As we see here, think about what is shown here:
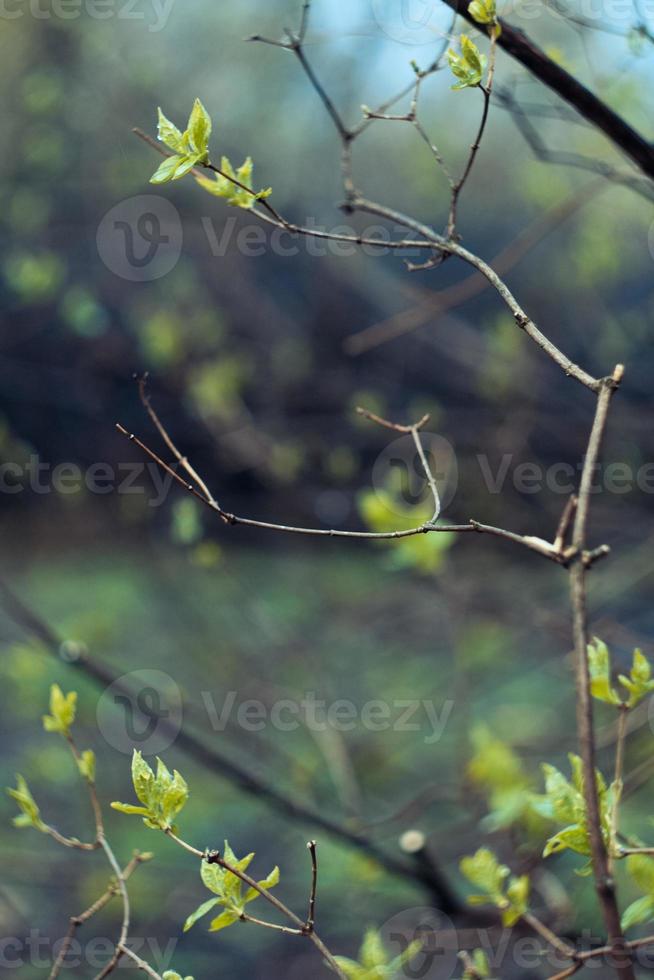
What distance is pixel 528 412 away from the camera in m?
1.78

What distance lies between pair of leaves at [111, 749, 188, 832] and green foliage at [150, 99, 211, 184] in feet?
1.00

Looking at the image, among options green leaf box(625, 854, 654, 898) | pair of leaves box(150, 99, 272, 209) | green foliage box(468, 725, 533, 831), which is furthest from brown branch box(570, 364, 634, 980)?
green foliage box(468, 725, 533, 831)

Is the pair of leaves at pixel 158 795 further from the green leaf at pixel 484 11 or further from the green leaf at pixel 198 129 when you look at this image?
the green leaf at pixel 484 11

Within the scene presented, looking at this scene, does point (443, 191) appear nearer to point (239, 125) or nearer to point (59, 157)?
point (239, 125)

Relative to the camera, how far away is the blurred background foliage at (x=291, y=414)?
1390 millimetres

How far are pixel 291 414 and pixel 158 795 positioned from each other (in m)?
1.65

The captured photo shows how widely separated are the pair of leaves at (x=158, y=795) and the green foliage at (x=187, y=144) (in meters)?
0.31

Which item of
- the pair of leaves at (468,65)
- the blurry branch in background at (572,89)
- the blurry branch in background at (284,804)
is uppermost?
the blurry branch in background at (572,89)

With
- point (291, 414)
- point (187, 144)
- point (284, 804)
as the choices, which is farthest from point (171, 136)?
point (291, 414)

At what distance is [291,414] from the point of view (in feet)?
6.82

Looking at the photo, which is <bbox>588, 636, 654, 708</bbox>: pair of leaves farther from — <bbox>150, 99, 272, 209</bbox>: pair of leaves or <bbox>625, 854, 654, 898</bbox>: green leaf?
<bbox>150, 99, 272, 209</bbox>: pair of leaves

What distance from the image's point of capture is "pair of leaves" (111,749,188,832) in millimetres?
450

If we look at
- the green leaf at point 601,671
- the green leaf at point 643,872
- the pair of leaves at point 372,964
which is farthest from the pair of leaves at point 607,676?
the pair of leaves at point 372,964

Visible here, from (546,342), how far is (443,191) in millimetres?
1512
